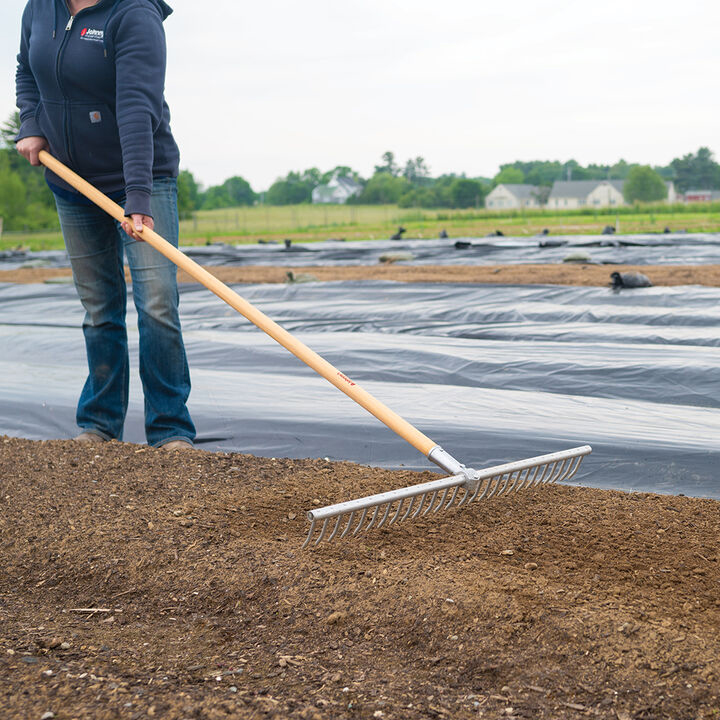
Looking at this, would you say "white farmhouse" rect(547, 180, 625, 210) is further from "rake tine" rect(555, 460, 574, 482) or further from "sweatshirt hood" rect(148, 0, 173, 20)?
"rake tine" rect(555, 460, 574, 482)

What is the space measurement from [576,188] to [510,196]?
20.7ft

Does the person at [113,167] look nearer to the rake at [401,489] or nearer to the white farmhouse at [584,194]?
the rake at [401,489]

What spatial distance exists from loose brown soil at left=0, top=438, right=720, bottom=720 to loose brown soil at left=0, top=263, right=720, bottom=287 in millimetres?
5073

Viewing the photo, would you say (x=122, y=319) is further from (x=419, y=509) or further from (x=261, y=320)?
(x=419, y=509)

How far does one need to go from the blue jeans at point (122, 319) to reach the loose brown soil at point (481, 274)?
466cm

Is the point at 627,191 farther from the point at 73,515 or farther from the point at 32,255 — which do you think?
the point at 73,515

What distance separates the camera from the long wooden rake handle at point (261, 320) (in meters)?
2.29

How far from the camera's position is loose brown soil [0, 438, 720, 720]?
4.63ft

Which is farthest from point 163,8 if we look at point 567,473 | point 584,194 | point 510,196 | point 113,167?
point 584,194

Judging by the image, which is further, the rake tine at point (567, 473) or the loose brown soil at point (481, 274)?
the loose brown soil at point (481, 274)

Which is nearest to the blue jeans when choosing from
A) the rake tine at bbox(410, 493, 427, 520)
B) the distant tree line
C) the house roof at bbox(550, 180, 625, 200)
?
the rake tine at bbox(410, 493, 427, 520)

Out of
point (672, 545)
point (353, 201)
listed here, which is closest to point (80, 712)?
point (672, 545)

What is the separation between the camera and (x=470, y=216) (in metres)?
33.0

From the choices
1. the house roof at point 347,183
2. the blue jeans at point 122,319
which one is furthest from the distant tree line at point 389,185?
the blue jeans at point 122,319
